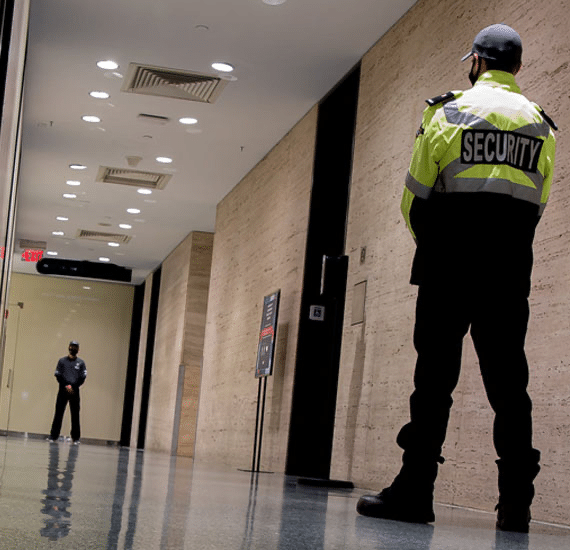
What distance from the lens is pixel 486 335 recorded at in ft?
9.93

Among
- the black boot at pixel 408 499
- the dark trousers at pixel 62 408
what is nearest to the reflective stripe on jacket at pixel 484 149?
the black boot at pixel 408 499

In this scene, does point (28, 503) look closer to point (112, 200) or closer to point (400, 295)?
point (400, 295)

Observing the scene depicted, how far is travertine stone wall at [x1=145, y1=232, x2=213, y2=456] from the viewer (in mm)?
15273

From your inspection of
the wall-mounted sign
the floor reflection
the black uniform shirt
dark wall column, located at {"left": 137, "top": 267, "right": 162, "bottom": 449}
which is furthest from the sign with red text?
the floor reflection

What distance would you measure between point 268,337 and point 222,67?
97.7 inches

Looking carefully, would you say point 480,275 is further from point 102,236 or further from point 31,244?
point 31,244

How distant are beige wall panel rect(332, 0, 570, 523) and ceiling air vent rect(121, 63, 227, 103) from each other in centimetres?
179

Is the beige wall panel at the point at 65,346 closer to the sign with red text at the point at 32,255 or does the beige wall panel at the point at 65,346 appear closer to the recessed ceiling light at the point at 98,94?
the sign with red text at the point at 32,255

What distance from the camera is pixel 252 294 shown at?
36.6 feet

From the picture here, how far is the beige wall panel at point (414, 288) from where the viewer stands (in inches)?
178

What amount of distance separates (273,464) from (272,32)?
13.1 ft

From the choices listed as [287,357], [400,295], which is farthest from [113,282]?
[400,295]

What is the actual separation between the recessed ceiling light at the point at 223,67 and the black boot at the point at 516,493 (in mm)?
6260

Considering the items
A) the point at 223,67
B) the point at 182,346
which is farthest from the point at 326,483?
the point at 182,346
